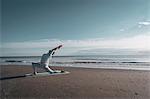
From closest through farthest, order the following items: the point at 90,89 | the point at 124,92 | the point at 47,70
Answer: the point at 124,92, the point at 90,89, the point at 47,70

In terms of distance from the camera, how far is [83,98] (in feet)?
25.4

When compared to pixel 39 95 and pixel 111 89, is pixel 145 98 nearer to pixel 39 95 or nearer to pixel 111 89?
pixel 111 89

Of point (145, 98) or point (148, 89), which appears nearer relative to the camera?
point (145, 98)

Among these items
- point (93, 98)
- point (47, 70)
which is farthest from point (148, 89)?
point (47, 70)

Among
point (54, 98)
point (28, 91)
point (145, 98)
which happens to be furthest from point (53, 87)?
point (145, 98)

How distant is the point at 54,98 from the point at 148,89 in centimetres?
379

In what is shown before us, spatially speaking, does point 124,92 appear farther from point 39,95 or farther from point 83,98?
point 39,95

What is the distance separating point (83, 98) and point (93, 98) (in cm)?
31

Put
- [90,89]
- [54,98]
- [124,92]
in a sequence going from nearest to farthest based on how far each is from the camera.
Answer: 1. [54,98]
2. [124,92]
3. [90,89]

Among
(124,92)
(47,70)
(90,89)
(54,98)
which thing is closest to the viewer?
(54,98)

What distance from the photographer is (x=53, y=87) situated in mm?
9727

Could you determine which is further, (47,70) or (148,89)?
(47,70)

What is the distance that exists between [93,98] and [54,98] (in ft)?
3.86

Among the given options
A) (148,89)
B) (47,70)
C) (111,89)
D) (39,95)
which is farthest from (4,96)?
(47,70)
